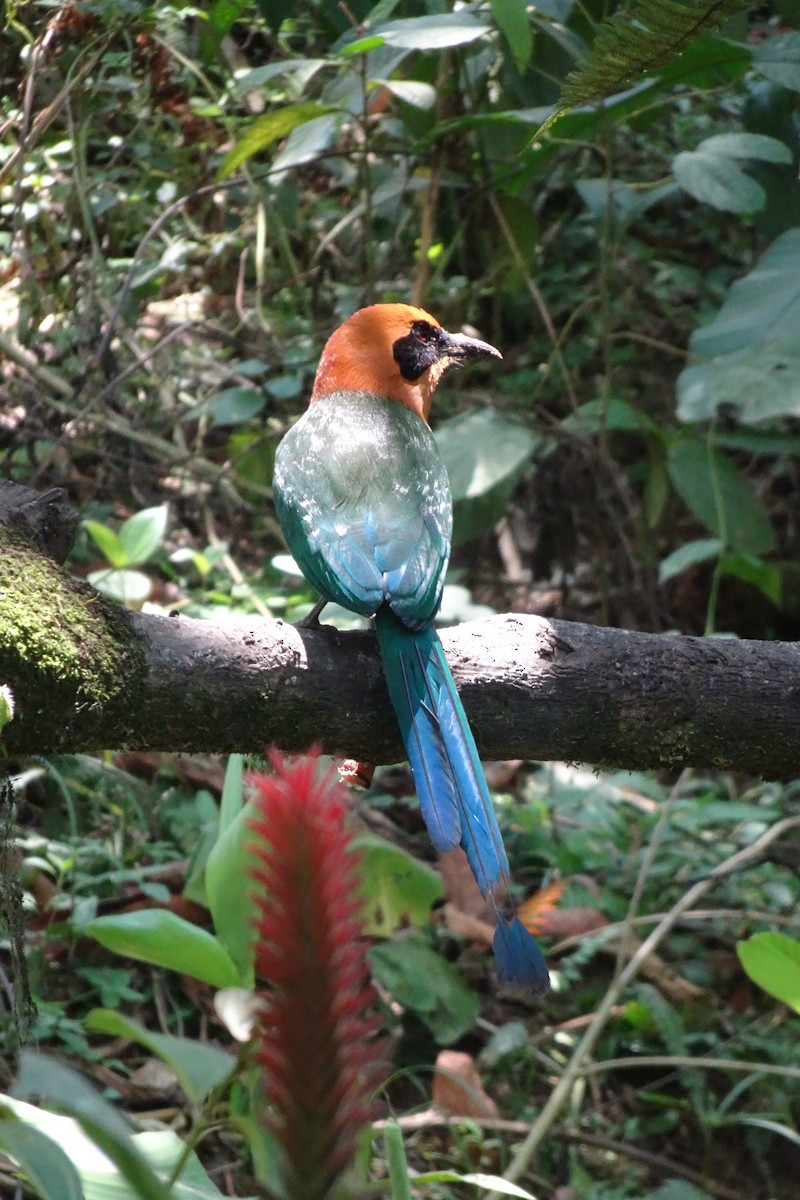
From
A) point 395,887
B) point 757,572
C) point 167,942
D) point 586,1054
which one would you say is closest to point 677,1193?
point 586,1054

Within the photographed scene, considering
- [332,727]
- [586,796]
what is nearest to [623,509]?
[586,796]

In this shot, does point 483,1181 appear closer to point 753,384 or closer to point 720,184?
point 753,384

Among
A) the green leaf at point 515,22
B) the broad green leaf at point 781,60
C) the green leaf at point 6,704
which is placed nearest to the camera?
the green leaf at point 6,704

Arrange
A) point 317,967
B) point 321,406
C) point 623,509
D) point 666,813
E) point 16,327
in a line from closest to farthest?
point 317,967 < point 321,406 < point 666,813 < point 16,327 < point 623,509

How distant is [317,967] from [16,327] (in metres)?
4.00

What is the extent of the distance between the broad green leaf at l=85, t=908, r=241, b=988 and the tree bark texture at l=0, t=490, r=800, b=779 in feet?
0.97

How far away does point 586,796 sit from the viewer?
4.16 metres

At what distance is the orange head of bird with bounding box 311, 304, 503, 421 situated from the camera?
3.18 metres

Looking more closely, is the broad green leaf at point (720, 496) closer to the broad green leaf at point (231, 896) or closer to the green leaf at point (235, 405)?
the green leaf at point (235, 405)

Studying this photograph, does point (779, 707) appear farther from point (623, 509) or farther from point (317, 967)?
point (623, 509)

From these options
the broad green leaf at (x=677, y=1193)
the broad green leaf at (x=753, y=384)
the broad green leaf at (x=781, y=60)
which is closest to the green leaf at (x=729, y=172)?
the broad green leaf at (x=781, y=60)

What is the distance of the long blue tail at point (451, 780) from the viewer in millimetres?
1925

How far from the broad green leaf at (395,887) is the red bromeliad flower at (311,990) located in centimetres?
249

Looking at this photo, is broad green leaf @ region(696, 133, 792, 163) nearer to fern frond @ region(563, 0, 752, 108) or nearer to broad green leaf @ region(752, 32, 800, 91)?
broad green leaf @ region(752, 32, 800, 91)
